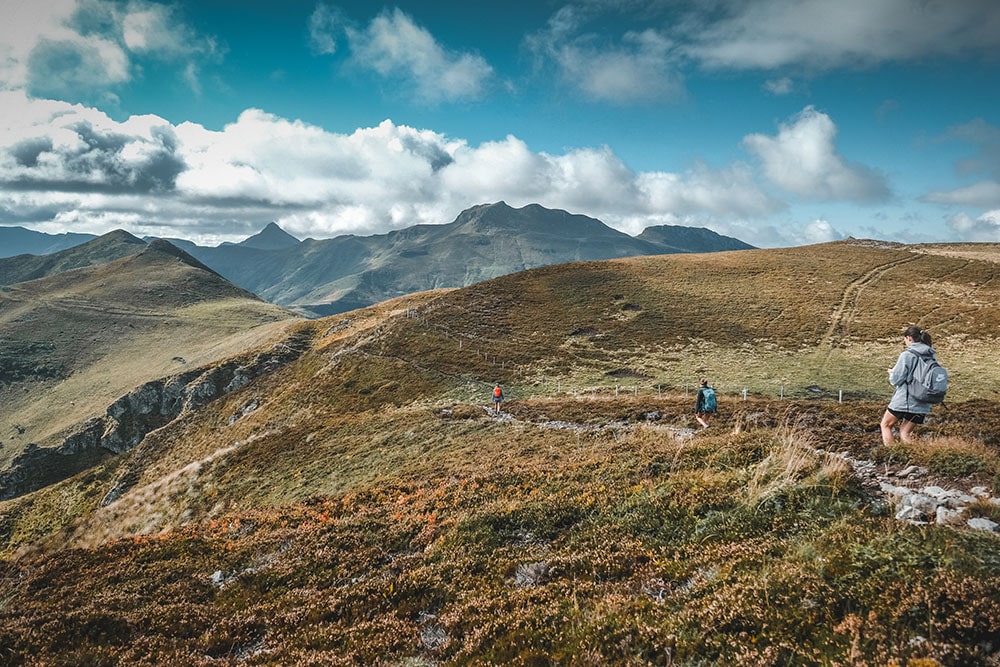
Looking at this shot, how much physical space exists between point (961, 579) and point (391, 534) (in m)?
13.0

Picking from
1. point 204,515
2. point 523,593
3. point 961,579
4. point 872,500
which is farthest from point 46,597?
point 204,515

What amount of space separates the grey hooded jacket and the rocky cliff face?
298 ft

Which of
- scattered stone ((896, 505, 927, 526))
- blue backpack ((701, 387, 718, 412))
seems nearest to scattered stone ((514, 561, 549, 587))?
scattered stone ((896, 505, 927, 526))

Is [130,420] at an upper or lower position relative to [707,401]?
lower

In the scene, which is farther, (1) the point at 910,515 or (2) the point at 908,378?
(2) the point at 908,378

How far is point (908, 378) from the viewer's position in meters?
13.8

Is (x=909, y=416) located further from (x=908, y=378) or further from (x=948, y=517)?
(x=948, y=517)

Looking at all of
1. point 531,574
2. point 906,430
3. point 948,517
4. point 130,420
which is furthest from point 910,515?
point 130,420

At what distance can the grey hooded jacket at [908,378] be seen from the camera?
13609 mm

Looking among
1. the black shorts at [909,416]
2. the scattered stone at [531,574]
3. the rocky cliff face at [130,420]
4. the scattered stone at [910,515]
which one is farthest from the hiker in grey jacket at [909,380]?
the rocky cliff face at [130,420]

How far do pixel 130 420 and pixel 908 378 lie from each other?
13652 cm

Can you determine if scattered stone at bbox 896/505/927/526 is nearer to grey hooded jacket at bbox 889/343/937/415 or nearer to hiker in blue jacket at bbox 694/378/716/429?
grey hooded jacket at bbox 889/343/937/415

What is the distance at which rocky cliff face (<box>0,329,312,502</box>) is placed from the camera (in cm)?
9181

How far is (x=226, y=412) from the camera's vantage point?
6912 cm
